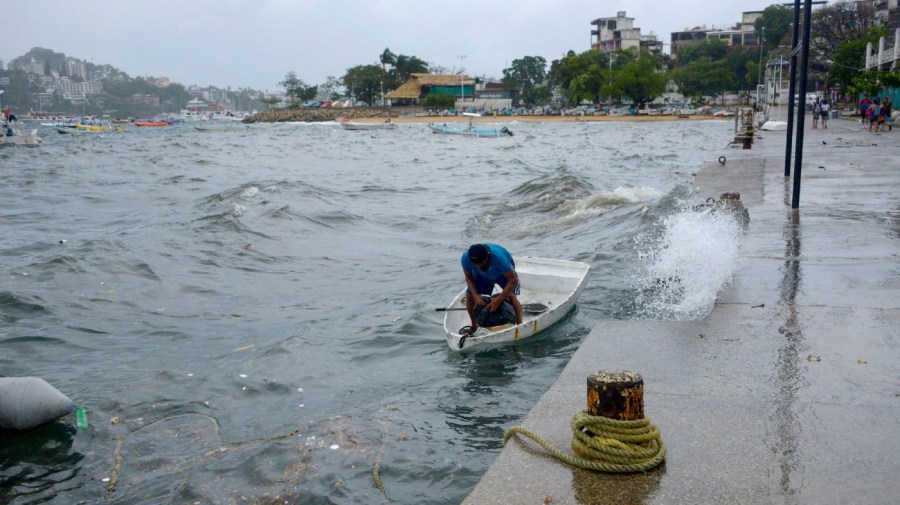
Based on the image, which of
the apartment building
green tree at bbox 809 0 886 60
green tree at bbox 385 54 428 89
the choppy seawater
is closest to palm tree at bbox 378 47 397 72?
green tree at bbox 385 54 428 89

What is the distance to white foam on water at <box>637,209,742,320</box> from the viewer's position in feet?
27.1

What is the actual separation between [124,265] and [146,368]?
6263 millimetres

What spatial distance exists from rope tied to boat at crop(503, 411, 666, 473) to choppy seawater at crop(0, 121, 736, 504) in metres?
1.46

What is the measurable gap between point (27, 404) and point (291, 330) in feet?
12.3

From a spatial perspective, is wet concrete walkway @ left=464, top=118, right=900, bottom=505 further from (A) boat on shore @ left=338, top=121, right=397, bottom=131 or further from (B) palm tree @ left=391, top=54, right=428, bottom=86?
(B) palm tree @ left=391, top=54, right=428, bottom=86

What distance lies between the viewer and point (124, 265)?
14.0 metres

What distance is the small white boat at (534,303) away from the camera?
8.08m

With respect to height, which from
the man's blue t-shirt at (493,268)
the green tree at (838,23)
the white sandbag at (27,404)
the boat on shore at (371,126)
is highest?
the green tree at (838,23)

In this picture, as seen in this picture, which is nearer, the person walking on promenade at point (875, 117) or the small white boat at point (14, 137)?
the person walking on promenade at point (875, 117)

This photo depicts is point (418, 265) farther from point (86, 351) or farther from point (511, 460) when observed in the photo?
point (511, 460)

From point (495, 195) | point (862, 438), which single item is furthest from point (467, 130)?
point (862, 438)

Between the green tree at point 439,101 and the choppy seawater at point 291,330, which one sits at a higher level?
the green tree at point 439,101

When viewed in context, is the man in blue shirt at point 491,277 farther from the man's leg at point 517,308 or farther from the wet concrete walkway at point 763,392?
the wet concrete walkway at point 763,392

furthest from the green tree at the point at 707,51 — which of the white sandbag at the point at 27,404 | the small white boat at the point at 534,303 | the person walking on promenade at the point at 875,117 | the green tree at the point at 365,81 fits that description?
the white sandbag at the point at 27,404
